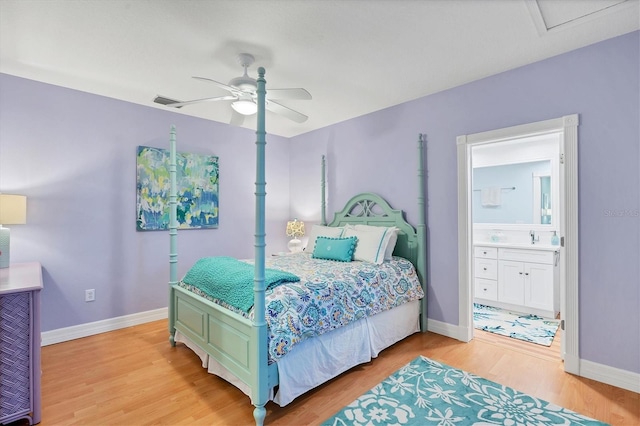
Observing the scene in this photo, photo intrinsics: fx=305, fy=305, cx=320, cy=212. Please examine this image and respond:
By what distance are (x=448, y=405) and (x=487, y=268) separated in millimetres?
2663

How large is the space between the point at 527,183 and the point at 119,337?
554 cm

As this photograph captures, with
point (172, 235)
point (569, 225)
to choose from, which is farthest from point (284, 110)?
point (569, 225)

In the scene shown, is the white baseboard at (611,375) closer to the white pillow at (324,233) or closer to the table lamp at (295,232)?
the white pillow at (324,233)

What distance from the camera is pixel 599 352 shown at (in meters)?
2.41

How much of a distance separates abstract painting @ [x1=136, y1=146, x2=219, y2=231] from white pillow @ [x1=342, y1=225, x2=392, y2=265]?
2.11 metres

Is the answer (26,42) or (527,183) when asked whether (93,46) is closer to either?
(26,42)

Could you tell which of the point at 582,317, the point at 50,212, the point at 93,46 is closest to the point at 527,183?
the point at 582,317

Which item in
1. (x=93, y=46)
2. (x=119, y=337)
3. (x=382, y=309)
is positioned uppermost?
(x=93, y=46)

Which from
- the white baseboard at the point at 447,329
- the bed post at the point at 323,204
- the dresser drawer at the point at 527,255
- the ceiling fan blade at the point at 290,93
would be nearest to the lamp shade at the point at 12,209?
the ceiling fan blade at the point at 290,93

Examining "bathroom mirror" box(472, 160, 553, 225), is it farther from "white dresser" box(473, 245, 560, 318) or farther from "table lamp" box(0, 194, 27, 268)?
"table lamp" box(0, 194, 27, 268)

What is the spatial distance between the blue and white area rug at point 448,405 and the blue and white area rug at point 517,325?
3.90 ft

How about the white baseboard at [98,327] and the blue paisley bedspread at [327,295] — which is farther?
the white baseboard at [98,327]

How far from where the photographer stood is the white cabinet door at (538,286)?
3.70 m

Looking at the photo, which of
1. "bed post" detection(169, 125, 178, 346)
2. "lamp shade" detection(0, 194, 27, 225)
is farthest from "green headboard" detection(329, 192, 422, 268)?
"lamp shade" detection(0, 194, 27, 225)
